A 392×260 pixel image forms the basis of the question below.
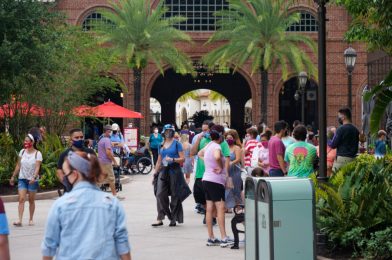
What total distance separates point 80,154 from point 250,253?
164 inches

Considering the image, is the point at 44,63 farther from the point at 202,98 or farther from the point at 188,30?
the point at 202,98

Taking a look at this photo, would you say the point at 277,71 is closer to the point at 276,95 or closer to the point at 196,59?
the point at 276,95

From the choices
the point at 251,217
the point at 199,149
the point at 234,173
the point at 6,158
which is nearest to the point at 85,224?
the point at 251,217

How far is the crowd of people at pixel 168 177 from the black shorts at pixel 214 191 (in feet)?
0.05

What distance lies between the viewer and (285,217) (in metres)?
9.52

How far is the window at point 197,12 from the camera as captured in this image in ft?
178

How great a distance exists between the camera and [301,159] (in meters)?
13.9

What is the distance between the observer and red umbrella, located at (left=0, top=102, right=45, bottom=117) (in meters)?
28.5

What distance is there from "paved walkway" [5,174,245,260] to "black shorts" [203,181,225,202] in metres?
0.70

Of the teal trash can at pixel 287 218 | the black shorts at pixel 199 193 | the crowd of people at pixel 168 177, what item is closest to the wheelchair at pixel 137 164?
the crowd of people at pixel 168 177

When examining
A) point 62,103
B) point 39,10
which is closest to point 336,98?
point 62,103

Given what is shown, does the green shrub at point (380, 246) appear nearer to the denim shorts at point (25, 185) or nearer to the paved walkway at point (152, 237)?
the paved walkway at point (152, 237)

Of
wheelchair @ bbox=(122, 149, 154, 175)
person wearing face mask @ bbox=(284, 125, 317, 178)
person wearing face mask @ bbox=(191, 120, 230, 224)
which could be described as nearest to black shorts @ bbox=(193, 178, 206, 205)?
person wearing face mask @ bbox=(191, 120, 230, 224)

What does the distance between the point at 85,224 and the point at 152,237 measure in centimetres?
855
